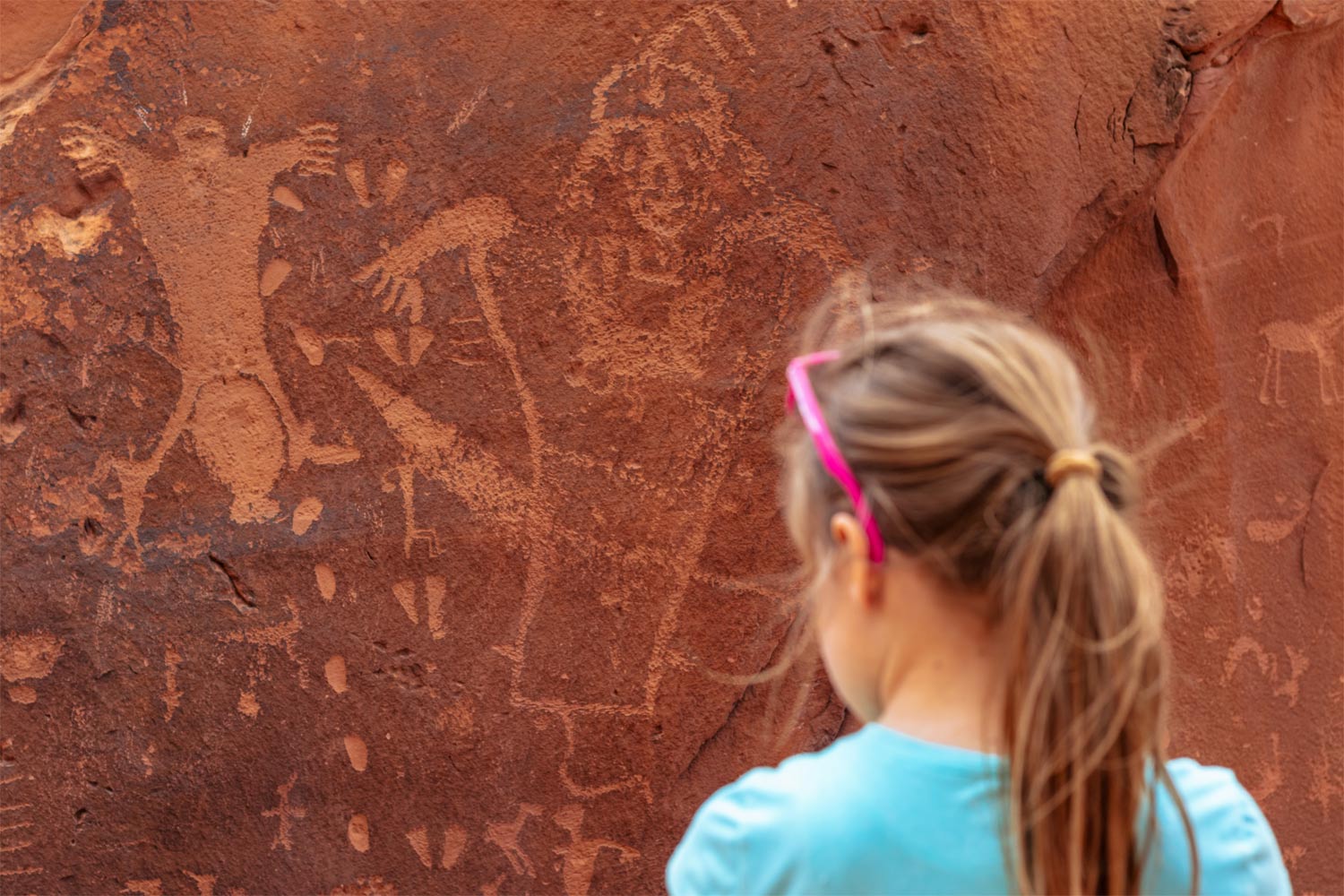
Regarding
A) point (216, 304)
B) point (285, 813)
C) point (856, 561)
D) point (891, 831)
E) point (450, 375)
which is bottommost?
point (285, 813)

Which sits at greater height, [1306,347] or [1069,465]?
[1069,465]

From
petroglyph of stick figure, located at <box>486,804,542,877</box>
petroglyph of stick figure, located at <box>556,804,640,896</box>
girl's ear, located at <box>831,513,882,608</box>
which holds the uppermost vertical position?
girl's ear, located at <box>831,513,882,608</box>

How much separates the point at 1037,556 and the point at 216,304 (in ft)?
4.53

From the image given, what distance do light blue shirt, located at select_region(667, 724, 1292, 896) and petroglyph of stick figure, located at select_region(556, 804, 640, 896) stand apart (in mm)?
1071

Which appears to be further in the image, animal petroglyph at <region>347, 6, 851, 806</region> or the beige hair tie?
animal petroglyph at <region>347, 6, 851, 806</region>

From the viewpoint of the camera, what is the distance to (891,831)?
0.67 metres

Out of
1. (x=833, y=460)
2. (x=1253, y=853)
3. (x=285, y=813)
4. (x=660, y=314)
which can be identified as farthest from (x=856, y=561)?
(x=285, y=813)

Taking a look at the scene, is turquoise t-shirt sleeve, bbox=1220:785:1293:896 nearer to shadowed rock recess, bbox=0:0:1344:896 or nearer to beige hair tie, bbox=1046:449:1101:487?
beige hair tie, bbox=1046:449:1101:487

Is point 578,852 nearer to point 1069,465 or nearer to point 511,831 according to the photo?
point 511,831

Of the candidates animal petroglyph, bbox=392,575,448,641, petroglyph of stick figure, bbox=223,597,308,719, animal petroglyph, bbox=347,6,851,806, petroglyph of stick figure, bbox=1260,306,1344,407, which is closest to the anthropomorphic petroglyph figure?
animal petroglyph, bbox=347,6,851,806

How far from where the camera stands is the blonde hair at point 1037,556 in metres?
0.67

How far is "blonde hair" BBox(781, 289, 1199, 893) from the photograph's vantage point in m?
0.67

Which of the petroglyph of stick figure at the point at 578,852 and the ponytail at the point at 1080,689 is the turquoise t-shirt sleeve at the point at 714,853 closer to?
the ponytail at the point at 1080,689

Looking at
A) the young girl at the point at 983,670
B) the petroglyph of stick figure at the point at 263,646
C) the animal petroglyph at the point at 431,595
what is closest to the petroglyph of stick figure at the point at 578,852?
the animal petroglyph at the point at 431,595
